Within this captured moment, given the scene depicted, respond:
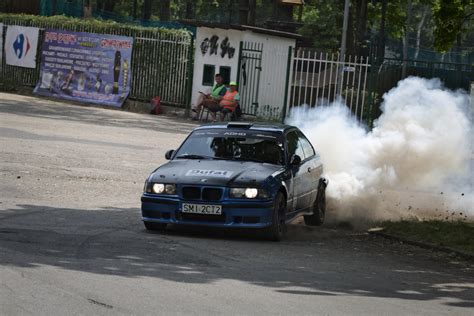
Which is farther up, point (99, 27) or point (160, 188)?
point (99, 27)

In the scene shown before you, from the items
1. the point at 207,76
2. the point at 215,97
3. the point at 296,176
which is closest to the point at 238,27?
the point at 207,76

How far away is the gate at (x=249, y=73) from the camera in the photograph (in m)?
36.8

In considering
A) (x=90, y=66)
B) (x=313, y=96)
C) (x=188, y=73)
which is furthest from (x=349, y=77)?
(x=90, y=66)

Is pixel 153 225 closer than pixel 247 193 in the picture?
No

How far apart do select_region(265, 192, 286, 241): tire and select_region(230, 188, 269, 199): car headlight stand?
264 mm

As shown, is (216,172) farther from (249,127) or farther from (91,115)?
(91,115)

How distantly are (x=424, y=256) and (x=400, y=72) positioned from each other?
2390 centimetres

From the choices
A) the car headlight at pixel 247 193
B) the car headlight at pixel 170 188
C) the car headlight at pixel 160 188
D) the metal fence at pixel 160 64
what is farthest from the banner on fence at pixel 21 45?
the car headlight at pixel 247 193

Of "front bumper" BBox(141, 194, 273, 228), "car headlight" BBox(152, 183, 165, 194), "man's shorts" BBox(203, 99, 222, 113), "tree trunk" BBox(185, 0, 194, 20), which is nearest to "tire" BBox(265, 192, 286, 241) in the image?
"front bumper" BBox(141, 194, 273, 228)

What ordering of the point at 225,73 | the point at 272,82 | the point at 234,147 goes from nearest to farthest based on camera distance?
1. the point at 234,147
2. the point at 272,82
3. the point at 225,73

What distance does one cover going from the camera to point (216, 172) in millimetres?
13500

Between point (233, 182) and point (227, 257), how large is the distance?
1736 millimetres

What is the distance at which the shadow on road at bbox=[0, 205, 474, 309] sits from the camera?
10.3 m

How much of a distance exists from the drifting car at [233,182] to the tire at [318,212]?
649 millimetres
